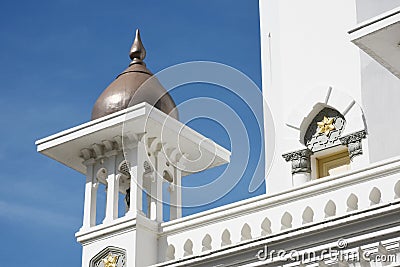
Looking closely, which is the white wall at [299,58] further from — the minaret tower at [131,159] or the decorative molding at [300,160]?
the minaret tower at [131,159]

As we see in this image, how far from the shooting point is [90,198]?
15688 mm

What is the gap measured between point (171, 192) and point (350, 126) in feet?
9.63

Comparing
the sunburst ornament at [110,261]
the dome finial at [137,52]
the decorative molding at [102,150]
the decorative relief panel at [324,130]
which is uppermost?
the dome finial at [137,52]

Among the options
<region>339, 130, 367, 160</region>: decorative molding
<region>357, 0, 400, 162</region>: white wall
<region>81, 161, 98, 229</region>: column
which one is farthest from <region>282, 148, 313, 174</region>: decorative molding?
<region>81, 161, 98, 229</region>: column

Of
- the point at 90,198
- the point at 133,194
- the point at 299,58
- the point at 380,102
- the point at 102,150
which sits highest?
the point at 299,58

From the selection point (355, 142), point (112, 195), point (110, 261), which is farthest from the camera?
point (355, 142)

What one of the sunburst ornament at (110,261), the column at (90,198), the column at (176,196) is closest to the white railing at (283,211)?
the sunburst ornament at (110,261)

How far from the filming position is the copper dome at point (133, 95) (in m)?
15.6

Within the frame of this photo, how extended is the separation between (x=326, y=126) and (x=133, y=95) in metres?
3.19

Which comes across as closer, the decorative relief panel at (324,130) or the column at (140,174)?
the column at (140,174)

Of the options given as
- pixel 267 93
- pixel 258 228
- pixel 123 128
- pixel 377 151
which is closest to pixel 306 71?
pixel 267 93

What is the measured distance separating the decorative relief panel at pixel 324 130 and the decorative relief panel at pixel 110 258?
150 inches

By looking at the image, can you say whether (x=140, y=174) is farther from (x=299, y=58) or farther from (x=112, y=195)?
(x=299, y=58)

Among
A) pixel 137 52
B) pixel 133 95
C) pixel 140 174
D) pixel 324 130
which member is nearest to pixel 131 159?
pixel 140 174
